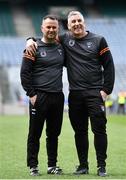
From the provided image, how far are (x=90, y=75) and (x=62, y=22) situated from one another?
127ft

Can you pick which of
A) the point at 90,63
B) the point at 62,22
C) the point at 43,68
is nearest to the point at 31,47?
the point at 43,68

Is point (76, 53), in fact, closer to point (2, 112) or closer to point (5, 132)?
point (5, 132)

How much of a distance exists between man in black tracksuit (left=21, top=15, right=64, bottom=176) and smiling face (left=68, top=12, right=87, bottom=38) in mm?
→ 191

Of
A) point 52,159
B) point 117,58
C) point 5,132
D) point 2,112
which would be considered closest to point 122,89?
point 117,58

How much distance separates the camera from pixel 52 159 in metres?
9.30

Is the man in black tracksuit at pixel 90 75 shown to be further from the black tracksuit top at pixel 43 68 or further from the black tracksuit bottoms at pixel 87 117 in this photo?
the black tracksuit top at pixel 43 68

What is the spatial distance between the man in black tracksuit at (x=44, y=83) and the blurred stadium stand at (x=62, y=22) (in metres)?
31.1

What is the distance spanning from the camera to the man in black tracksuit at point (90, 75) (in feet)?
29.5

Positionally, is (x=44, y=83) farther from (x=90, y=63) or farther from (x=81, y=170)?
(x=81, y=170)

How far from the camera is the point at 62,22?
156ft

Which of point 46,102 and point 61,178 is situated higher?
point 46,102

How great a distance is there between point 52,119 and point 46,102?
0.86 ft

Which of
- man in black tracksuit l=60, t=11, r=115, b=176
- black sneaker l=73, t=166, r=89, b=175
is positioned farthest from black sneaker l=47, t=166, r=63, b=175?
man in black tracksuit l=60, t=11, r=115, b=176

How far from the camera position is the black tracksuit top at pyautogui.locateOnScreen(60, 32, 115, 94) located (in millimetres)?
9031
